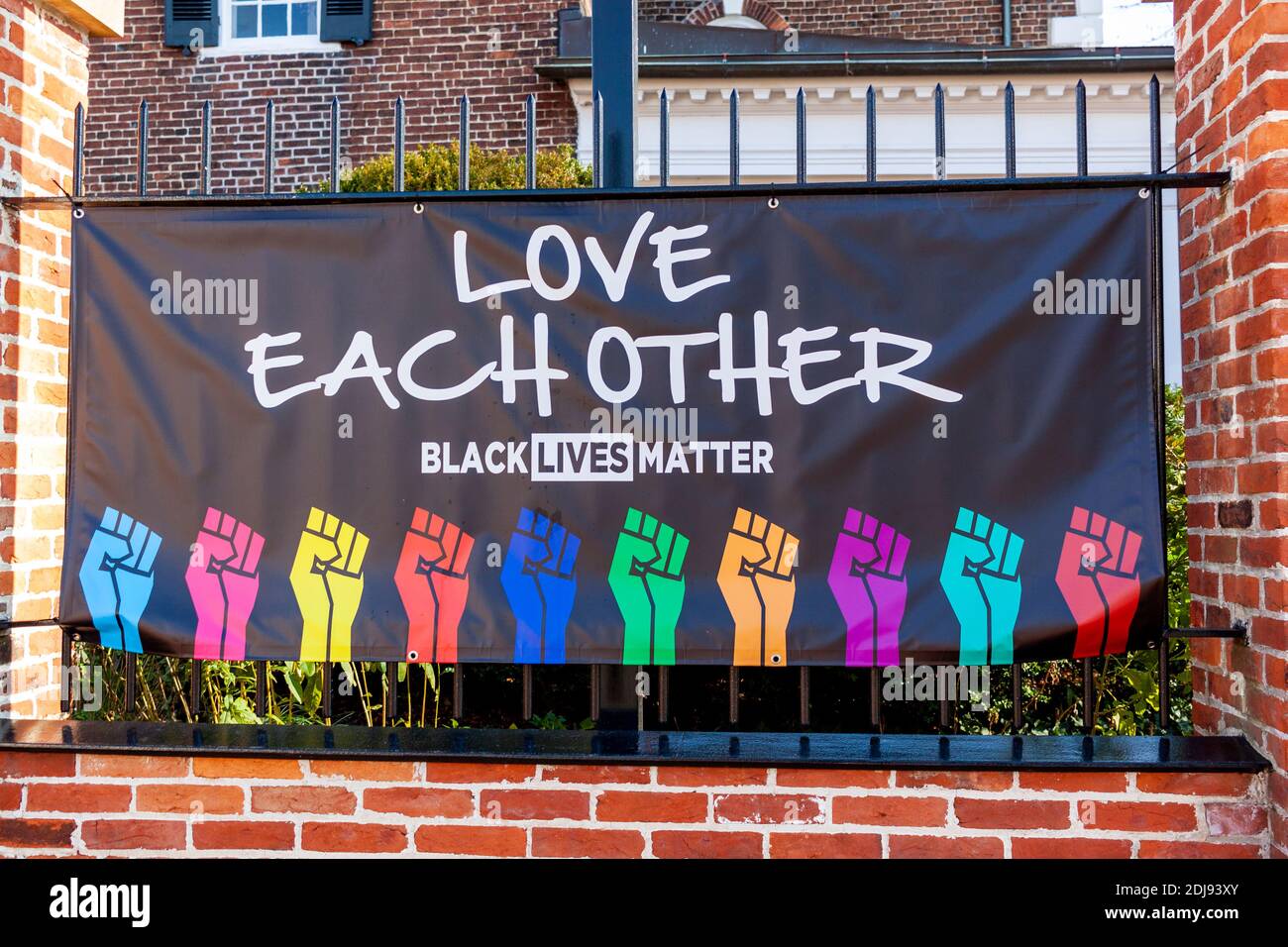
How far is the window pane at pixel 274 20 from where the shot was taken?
1004cm

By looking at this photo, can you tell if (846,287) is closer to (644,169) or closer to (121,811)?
(121,811)

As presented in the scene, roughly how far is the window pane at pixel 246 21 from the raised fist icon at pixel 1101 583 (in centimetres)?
1011

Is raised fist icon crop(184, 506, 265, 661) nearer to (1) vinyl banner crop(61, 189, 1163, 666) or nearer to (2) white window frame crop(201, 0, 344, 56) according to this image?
(1) vinyl banner crop(61, 189, 1163, 666)

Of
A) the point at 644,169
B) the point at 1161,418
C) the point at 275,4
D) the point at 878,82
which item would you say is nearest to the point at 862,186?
the point at 1161,418

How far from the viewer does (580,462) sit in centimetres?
287

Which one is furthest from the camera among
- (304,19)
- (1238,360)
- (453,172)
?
(304,19)

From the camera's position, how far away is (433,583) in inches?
113

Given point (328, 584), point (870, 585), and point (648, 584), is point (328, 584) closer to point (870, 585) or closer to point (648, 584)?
point (648, 584)

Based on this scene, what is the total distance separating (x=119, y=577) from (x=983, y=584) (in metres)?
2.54

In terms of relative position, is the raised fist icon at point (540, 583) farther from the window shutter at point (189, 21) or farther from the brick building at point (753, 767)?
the window shutter at point (189, 21)

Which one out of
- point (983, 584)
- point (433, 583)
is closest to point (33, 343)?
point (433, 583)

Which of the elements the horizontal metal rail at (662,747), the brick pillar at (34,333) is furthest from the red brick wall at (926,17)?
the horizontal metal rail at (662,747)

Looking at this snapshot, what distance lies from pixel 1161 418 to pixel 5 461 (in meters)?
3.41

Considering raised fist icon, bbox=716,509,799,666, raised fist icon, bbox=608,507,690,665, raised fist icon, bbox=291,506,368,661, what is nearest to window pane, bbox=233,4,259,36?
raised fist icon, bbox=291,506,368,661
